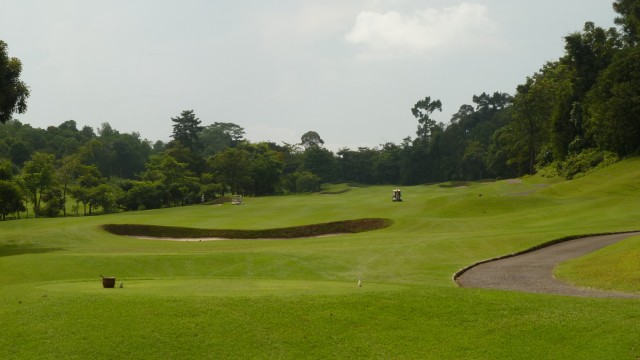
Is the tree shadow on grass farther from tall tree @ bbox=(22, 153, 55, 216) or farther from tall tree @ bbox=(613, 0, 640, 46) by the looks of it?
tall tree @ bbox=(613, 0, 640, 46)

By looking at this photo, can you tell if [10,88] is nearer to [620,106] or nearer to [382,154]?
[620,106]

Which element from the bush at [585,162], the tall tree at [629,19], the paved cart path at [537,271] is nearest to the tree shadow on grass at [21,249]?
the paved cart path at [537,271]

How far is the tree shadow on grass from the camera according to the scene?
3578 cm

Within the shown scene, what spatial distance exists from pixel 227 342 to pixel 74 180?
8864 cm

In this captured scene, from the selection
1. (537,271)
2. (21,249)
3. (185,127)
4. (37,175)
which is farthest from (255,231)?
(185,127)

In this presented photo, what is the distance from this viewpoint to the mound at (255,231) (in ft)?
154

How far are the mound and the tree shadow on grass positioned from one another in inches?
381

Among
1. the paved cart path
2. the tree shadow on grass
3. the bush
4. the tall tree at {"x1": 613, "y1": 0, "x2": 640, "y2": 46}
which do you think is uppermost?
the tall tree at {"x1": 613, "y1": 0, "x2": 640, "y2": 46}

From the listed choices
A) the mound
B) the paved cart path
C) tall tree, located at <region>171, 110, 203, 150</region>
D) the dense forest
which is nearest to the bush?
the dense forest

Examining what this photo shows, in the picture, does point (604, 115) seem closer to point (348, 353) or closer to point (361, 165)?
point (348, 353)

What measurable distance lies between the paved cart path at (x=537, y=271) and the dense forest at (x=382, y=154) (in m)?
32.0

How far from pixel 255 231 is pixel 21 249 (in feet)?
55.2

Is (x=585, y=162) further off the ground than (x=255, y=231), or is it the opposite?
(x=585, y=162)

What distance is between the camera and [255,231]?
4703 centimetres
